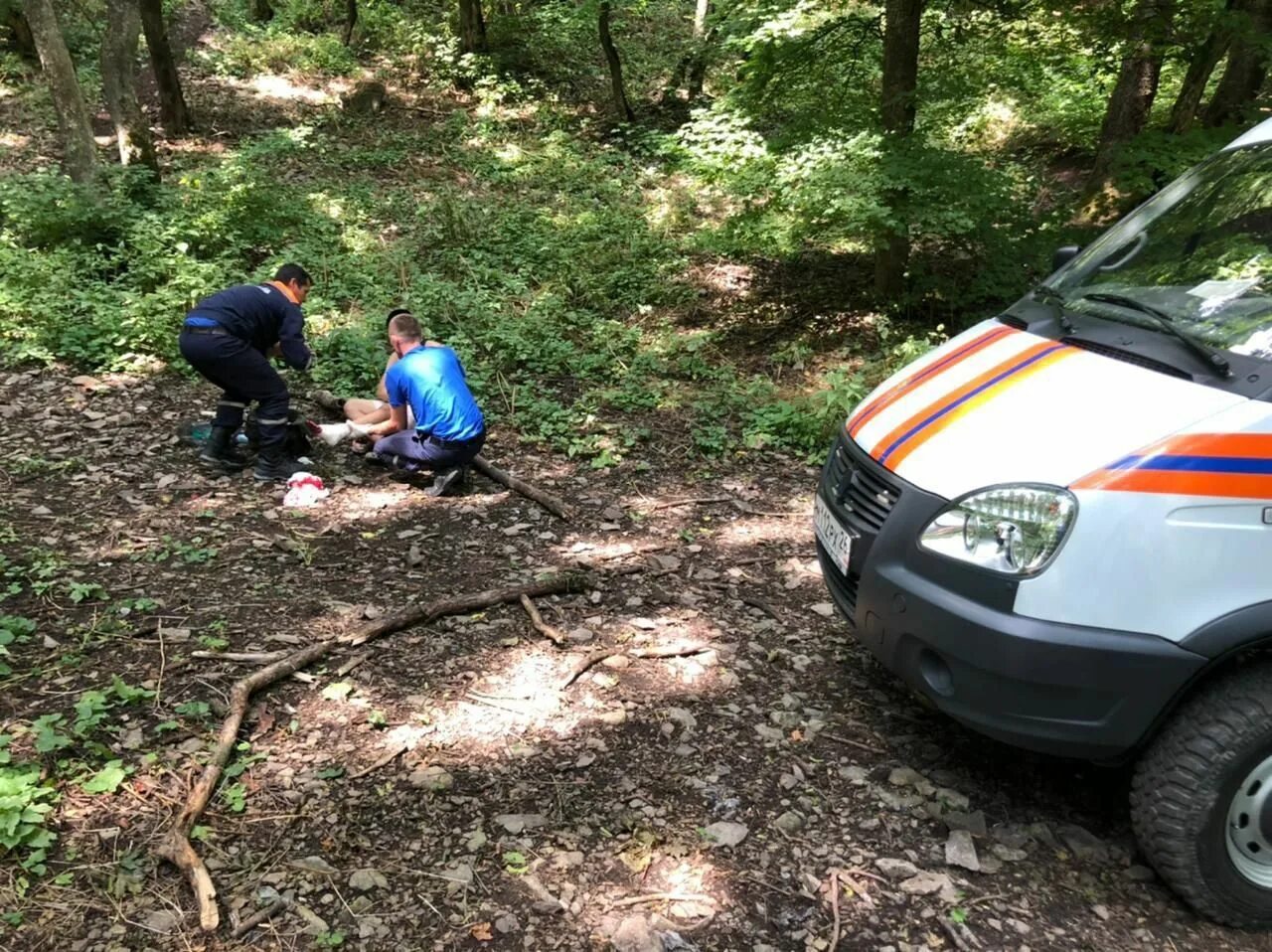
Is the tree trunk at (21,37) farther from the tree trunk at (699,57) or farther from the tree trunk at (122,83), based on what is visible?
the tree trunk at (699,57)

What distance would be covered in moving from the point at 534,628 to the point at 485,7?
1968 cm

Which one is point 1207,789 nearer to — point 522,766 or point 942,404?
point 942,404

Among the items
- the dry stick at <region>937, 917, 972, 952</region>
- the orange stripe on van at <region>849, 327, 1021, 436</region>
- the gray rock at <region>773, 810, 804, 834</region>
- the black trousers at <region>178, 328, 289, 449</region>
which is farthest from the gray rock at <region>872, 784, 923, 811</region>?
the black trousers at <region>178, 328, 289, 449</region>

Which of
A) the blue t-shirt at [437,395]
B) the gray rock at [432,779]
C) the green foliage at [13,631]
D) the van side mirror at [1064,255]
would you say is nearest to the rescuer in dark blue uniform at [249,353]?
the blue t-shirt at [437,395]

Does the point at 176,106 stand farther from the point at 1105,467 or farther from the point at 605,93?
the point at 1105,467

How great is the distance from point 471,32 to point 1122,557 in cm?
1886

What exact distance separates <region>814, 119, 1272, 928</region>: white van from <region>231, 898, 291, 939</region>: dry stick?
216 centimetres

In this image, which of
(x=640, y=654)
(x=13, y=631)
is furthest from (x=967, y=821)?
(x=13, y=631)

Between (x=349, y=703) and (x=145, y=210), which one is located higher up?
(x=145, y=210)

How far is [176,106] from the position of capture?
13930mm

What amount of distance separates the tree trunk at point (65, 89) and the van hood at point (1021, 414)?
34.0 feet

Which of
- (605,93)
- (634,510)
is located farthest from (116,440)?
(605,93)

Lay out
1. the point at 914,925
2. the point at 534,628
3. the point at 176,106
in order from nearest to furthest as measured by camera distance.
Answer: the point at 914,925
the point at 534,628
the point at 176,106

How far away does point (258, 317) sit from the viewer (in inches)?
235
